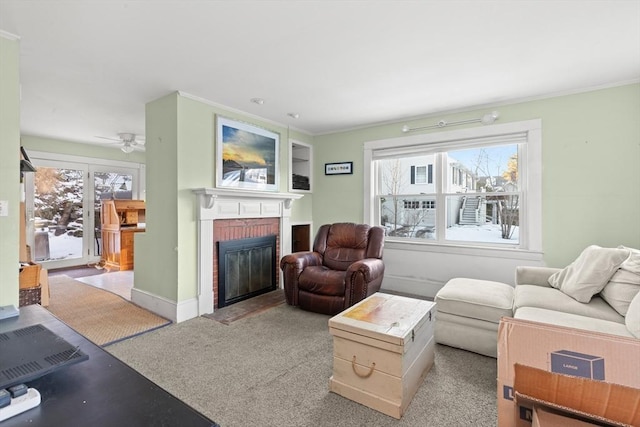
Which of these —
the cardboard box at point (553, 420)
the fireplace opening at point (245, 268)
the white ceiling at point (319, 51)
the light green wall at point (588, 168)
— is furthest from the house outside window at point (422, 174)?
the cardboard box at point (553, 420)

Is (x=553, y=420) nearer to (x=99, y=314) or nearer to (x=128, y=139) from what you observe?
(x=99, y=314)

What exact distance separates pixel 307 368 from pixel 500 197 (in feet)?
9.76

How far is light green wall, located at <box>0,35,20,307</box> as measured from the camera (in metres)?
2.16

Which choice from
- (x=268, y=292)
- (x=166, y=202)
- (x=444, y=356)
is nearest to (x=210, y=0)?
(x=166, y=202)

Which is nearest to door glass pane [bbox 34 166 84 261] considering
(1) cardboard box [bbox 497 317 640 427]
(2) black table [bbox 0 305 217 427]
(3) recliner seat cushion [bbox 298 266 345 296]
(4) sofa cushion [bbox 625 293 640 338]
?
(3) recliner seat cushion [bbox 298 266 345 296]

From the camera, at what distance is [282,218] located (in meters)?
4.46

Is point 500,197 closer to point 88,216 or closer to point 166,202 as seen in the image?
point 166,202

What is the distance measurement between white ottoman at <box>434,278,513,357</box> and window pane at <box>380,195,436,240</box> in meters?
1.55

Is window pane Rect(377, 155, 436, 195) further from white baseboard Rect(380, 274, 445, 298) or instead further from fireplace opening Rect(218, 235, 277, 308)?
fireplace opening Rect(218, 235, 277, 308)

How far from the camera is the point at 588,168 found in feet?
10.4

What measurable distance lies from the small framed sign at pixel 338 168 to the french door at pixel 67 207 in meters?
4.42

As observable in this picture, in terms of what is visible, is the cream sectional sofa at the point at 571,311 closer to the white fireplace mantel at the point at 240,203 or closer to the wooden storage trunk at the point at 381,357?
the wooden storage trunk at the point at 381,357

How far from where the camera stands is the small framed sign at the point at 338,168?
472 centimetres

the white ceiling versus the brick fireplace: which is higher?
the white ceiling
